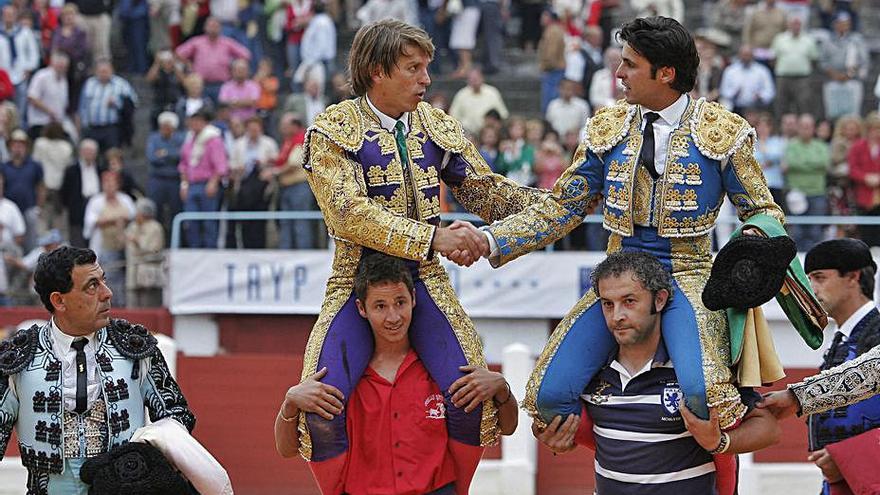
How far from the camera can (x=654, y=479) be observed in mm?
4684

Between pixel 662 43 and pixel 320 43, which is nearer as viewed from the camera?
pixel 662 43

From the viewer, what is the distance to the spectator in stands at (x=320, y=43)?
46.8 ft

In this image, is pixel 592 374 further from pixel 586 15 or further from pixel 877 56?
pixel 877 56

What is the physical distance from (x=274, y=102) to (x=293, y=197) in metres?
2.26

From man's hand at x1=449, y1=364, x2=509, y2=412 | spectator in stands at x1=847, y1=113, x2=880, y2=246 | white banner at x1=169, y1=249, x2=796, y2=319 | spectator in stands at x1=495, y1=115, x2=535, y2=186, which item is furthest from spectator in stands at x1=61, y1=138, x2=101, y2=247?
man's hand at x1=449, y1=364, x2=509, y2=412

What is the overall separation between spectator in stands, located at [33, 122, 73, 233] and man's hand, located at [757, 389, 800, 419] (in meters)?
8.99

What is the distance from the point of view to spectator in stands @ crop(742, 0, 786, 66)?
45.7ft

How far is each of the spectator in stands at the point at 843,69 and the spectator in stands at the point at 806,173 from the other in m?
1.67

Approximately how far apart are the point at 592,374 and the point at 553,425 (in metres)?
0.19

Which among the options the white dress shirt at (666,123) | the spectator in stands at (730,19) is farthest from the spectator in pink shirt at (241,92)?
the white dress shirt at (666,123)

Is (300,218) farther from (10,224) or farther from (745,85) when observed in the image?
(745,85)

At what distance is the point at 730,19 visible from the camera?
15.6 metres

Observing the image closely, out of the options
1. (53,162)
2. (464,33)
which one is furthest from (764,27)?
(53,162)

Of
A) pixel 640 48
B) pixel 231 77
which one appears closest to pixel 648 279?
pixel 640 48
